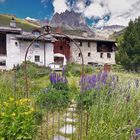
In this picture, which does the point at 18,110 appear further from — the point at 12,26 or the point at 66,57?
the point at 66,57

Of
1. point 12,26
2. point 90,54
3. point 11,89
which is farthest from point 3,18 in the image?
point 11,89

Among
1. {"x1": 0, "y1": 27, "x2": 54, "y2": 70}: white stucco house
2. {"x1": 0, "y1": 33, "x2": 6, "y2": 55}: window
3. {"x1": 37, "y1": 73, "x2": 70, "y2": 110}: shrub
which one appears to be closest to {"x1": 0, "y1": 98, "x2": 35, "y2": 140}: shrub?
{"x1": 37, "y1": 73, "x2": 70, "y2": 110}: shrub

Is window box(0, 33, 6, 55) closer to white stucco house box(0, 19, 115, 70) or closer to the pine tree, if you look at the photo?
white stucco house box(0, 19, 115, 70)

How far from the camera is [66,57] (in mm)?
43500

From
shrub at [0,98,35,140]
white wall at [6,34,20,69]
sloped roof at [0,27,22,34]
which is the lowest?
shrub at [0,98,35,140]

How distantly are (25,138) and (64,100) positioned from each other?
3.63 metres

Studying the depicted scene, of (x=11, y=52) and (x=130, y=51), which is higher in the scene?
(x=130, y=51)

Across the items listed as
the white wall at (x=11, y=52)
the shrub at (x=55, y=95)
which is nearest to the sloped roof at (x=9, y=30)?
the white wall at (x=11, y=52)

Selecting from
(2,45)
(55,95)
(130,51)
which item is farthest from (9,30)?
(55,95)

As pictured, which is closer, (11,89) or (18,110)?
(18,110)

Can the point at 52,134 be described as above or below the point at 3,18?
below

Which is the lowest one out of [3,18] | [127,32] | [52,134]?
[52,134]

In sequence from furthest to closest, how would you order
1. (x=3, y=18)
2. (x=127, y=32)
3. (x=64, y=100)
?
(x=3, y=18) < (x=127, y=32) < (x=64, y=100)

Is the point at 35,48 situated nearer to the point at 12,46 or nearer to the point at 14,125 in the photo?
the point at 12,46
